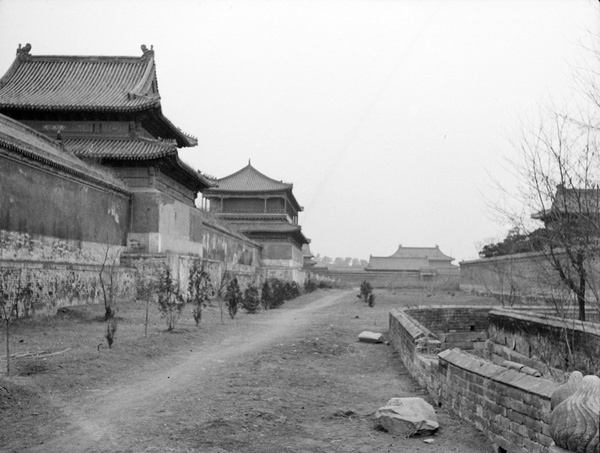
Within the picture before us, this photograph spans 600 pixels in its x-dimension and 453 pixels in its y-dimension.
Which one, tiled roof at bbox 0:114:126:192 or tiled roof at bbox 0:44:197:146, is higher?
tiled roof at bbox 0:44:197:146

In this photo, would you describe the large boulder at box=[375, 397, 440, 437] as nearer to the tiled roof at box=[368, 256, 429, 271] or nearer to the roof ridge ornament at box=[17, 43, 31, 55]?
the roof ridge ornament at box=[17, 43, 31, 55]

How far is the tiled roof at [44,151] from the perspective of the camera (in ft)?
40.1

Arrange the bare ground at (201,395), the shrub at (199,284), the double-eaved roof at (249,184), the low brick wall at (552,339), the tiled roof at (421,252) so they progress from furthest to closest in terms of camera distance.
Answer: the tiled roof at (421,252), the double-eaved roof at (249,184), the shrub at (199,284), the low brick wall at (552,339), the bare ground at (201,395)

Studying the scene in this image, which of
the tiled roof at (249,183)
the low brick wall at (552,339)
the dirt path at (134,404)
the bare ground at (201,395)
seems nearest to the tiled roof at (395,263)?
the tiled roof at (249,183)

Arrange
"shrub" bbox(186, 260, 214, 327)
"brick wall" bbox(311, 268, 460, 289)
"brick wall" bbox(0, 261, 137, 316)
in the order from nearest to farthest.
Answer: "brick wall" bbox(0, 261, 137, 316), "shrub" bbox(186, 260, 214, 327), "brick wall" bbox(311, 268, 460, 289)

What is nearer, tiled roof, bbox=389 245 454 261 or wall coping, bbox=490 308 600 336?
wall coping, bbox=490 308 600 336

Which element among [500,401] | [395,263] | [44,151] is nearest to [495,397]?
[500,401]

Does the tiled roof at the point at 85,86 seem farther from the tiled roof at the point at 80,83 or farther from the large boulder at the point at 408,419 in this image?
the large boulder at the point at 408,419

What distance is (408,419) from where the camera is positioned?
5.17 m

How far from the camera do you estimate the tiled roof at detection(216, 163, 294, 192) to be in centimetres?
3956

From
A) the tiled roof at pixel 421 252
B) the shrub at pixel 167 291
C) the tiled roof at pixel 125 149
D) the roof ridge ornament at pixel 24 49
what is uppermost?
the roof ridge ornament at pixel 24 49

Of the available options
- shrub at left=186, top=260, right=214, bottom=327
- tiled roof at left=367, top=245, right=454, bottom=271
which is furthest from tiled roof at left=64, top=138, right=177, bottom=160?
tiled roof at left=367, top=245, right=454, bottom=271

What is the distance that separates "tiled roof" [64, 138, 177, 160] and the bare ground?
7581 mm

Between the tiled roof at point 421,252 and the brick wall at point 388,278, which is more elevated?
the tiled roof at point 421,252
